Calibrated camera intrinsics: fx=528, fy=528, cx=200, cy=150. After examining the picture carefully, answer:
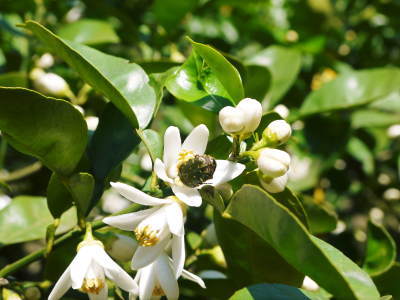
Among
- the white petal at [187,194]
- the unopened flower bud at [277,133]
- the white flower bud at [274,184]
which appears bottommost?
the white petal at [187,194]

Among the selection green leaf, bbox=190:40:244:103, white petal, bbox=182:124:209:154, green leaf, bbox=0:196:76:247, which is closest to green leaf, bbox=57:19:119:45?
green leaf, bbox=0:196:76:247

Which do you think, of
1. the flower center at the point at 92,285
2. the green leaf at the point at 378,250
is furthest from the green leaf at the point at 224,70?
the green leaf at the point at 378,250

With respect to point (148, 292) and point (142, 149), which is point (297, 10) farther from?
point (148, 292)

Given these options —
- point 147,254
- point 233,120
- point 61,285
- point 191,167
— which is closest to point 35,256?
point 61,285

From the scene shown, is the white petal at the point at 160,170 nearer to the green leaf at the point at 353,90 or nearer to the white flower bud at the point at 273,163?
the white flower bud at the point at 273,163

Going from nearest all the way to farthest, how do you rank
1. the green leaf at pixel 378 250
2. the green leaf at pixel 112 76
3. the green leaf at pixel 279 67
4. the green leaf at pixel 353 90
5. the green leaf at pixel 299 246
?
1. the green leaf at pixel 299 246
2. the green leaf at pixel 112 76
3. the green leaf at pixel 378 250
4. the green leaf at pixel 353 90
5. the green leaf at pixel 279 67

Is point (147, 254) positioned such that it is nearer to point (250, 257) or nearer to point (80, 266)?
point (80, 266)

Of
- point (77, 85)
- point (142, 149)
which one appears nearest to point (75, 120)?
point (77, 85)

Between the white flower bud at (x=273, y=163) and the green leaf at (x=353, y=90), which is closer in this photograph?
the white flower bud at (x=273, y=163)
